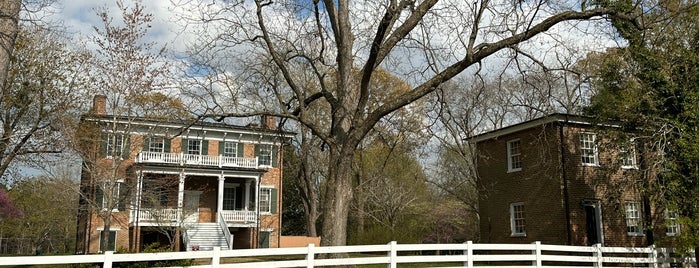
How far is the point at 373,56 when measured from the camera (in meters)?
13.1

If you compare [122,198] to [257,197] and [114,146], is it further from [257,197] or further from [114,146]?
[257,197]

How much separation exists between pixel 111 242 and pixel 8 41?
2416 cm

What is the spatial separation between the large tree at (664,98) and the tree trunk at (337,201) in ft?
23.6

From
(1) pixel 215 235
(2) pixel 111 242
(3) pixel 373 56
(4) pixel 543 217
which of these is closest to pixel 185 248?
(1) pixel 215 235

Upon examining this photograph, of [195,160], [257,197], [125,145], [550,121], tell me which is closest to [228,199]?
[257,197]

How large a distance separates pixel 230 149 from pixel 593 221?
21.0m

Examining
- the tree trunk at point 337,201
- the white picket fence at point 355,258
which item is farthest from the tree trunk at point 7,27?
the tree trunk at point 337,201

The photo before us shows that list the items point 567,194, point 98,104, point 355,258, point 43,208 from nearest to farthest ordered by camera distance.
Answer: point 355,258 → point 567,194 → point 98,104 → point 43,208

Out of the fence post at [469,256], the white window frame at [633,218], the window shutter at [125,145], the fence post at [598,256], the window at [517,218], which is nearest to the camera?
the fence post at [469,256]

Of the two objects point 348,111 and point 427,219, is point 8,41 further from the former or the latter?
point 427,219

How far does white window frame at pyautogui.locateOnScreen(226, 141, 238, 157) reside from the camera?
34375mm

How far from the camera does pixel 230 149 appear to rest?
34.6 metres

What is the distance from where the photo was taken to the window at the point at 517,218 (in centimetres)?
2230

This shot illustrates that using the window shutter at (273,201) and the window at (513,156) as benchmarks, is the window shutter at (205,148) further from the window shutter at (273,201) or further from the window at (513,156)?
the window at (513,156)
